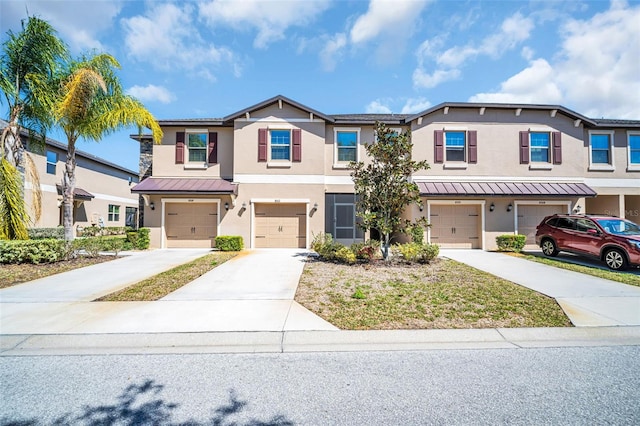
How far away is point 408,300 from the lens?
611cm

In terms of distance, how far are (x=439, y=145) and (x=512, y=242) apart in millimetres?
5685

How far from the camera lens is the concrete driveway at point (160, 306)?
15.6ft

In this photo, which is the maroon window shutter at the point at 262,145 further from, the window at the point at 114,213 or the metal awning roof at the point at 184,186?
the window at the point at 114,213

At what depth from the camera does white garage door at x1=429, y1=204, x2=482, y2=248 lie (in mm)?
14547

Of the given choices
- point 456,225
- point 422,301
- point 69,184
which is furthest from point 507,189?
point 69,184

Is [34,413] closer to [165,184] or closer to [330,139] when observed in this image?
[165,184]

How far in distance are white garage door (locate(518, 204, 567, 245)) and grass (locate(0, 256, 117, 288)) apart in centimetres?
1869

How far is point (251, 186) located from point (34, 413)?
12.0 metres

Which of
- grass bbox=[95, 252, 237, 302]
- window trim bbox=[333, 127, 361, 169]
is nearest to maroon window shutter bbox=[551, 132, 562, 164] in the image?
window trim bbox=[333, 127, 361, 169]

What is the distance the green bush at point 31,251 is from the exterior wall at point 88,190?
7.40 m

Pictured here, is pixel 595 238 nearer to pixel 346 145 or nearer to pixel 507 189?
pixel 507 189

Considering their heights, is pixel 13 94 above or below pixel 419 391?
above

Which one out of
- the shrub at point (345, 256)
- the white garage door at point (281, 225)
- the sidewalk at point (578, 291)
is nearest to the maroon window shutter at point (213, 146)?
the white garage door at point (281, 225)

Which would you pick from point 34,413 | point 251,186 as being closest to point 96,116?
point 251,186
